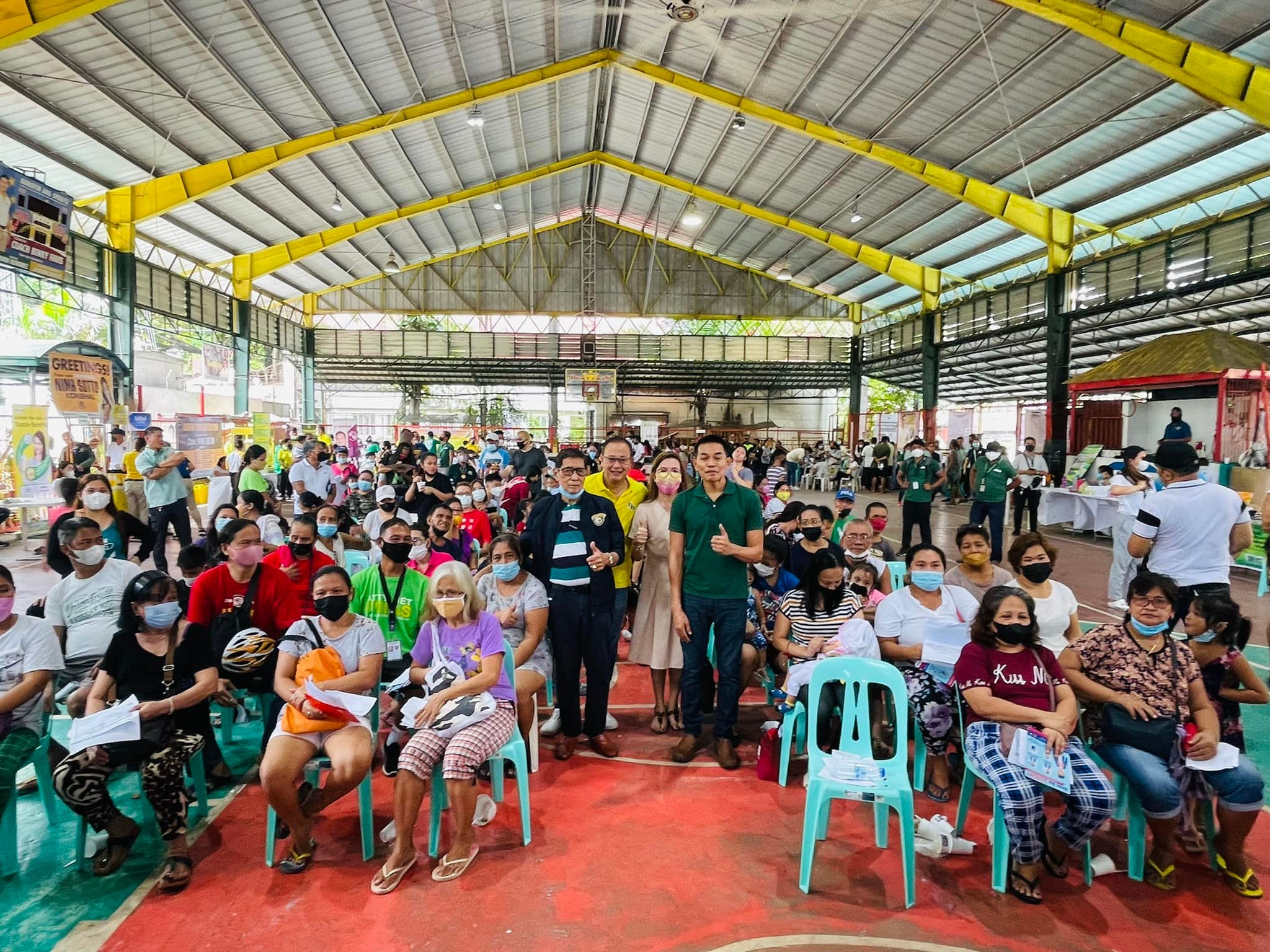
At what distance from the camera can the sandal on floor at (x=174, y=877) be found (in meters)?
2.67

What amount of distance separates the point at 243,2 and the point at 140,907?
9.87m

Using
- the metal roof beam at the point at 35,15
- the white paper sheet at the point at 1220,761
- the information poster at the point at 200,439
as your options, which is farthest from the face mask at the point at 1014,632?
the information poster at the point at 200,439

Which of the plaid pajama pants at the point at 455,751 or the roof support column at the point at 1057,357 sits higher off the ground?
the roof support column at the point at 1057,357

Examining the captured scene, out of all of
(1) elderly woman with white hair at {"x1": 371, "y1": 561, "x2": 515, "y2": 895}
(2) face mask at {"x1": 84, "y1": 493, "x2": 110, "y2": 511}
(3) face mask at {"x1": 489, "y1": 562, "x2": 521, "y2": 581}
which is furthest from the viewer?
(2) face mask at {"x1": 84, "y1": 493, "x2": 110, "y2": 511}

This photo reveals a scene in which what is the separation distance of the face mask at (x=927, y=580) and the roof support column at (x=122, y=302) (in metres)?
14.0

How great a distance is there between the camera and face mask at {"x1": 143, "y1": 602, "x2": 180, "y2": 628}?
2.89 m

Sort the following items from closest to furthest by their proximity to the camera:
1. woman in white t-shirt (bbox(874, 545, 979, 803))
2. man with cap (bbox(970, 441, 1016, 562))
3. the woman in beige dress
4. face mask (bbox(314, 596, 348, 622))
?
1. face mask (bbox(314, 596, 348, 622))
2. woman in white t-shirt (bbox(874, 545, 979, 803))
3. the woman in beige dress
4. man with cap (bbox(970, 441, 1016, 562))

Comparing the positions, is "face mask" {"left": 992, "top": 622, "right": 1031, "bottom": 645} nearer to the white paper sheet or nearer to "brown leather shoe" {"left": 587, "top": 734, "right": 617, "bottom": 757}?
the white paper sheet

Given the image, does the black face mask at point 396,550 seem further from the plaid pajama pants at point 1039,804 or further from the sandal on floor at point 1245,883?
the sandal on floor at point 1245,883

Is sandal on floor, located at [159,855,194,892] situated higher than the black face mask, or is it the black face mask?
the black face mask

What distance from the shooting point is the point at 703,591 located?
370 cm

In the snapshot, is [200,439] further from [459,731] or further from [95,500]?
[459,731]

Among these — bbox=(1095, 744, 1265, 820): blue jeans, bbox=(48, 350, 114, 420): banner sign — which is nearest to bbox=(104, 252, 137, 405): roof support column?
bbox=(48, 350, 114, 420): banner sign

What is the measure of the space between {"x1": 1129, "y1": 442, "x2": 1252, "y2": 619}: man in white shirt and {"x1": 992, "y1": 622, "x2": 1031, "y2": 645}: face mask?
4.98ft
